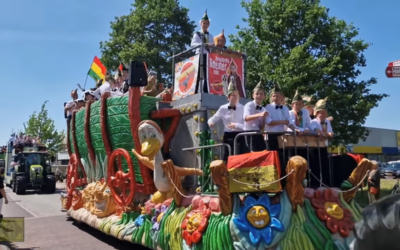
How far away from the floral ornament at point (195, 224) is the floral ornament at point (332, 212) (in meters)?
1.39

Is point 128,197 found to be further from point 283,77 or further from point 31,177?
point 31,177

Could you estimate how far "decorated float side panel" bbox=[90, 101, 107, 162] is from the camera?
28.3 feet

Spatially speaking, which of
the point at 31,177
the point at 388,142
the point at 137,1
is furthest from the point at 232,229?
the point at 388,142

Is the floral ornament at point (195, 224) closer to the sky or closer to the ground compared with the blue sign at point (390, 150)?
closer to the ground

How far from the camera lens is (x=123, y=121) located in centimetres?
754

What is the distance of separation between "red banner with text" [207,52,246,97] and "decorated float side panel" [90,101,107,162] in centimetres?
273

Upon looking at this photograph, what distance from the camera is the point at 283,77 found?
13.2 metres

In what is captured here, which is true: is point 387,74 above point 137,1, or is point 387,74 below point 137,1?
below

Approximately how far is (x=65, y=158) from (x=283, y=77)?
130 feet

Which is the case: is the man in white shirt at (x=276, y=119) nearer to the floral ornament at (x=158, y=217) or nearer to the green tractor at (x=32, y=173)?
the floral ornament at (x=158, y=217)

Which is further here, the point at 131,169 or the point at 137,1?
the point at 137,1

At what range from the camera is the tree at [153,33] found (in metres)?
24.0

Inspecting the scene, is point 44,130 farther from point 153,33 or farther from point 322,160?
point 322,160

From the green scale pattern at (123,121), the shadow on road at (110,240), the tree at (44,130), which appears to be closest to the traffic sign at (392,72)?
the green scale pattern at (123,121)
